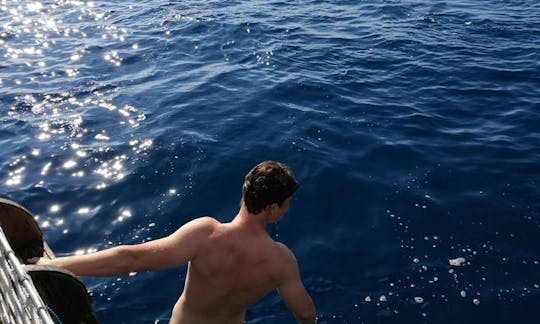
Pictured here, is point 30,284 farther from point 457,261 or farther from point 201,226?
point 457,261

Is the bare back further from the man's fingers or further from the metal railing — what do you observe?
the metal railing

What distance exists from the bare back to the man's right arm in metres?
0.06

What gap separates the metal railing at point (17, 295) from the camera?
106 inches

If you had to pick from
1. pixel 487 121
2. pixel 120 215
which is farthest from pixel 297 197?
pixel 487 121

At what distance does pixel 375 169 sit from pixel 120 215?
4634 mm

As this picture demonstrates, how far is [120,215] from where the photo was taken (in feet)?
26.9

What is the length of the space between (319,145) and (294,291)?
5.59m

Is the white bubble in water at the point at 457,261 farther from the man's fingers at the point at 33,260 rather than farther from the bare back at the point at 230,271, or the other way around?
the man's fingers at the point at 33,260

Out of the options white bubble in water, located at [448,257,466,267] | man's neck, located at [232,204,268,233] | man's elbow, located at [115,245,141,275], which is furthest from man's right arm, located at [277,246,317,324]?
white bubble in water, located at [448,257,466,267]

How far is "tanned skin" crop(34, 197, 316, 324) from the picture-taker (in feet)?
13.4

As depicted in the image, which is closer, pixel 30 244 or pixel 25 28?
pixel 30 244

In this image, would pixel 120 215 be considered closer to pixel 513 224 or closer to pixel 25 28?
pixel 513 224

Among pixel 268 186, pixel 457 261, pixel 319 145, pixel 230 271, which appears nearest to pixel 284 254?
pixel 230 271

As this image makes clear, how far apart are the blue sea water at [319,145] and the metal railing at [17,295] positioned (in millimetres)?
3432
